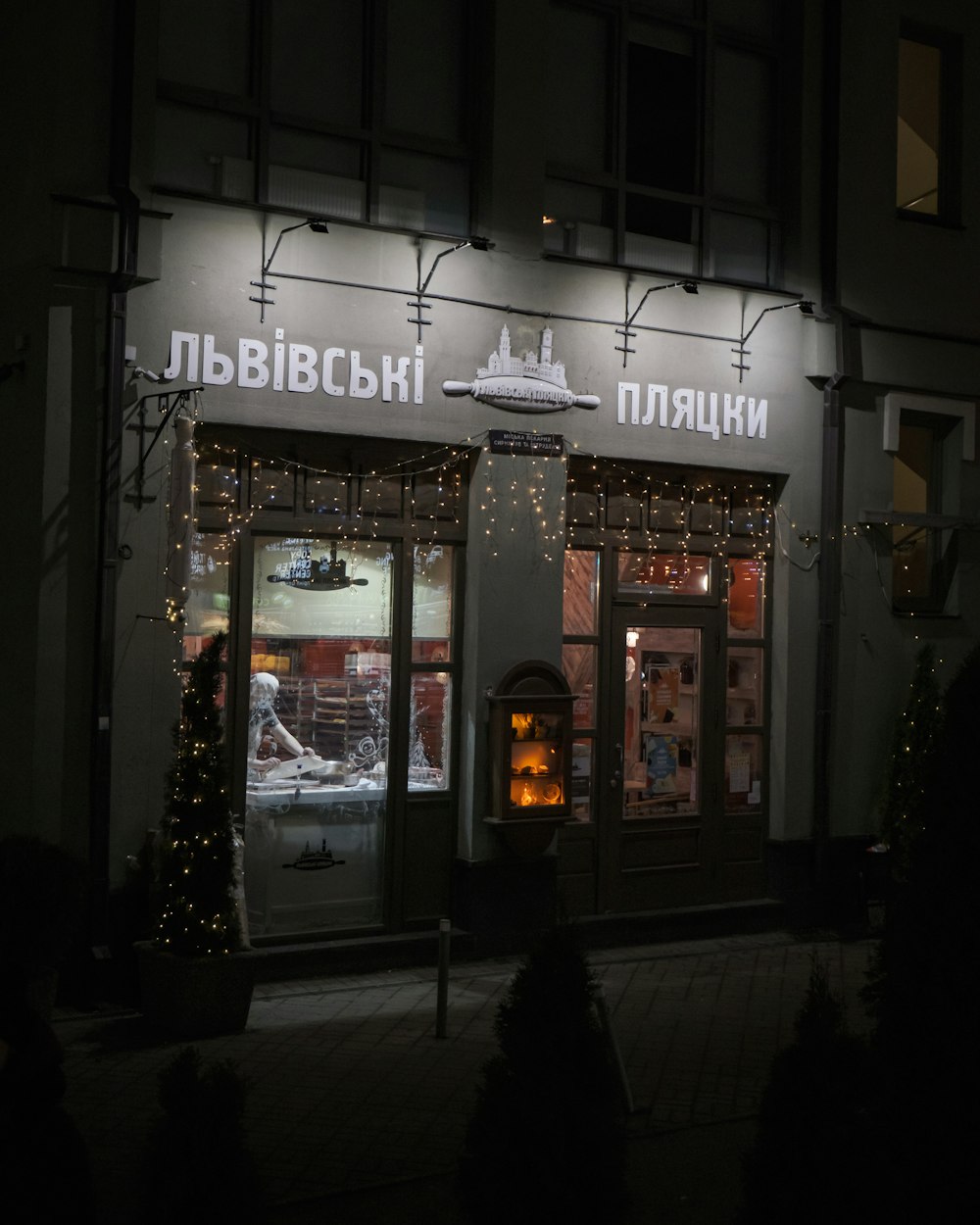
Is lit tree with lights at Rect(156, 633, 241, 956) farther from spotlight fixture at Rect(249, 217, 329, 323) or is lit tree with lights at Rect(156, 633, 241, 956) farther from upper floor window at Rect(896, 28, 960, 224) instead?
upper floor window at Rect(896, 28, 960, 224)

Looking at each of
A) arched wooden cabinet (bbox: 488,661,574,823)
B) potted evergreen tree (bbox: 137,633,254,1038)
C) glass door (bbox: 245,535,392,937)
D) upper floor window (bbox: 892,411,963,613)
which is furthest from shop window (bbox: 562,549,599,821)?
potted evergreen tree (bbox: 137,633,254,1038)

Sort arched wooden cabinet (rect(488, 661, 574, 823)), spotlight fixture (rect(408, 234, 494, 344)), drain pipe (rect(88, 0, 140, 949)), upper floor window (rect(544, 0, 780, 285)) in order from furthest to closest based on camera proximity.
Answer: upper floor window (rect(544, 0, 780, 285)), arched wooden cabinet (rect(488, 661, 574, 823)), spotlight fixture (rect(408, 234, 494, 344)), drain pipe (rect(88, 0, 140, 949))

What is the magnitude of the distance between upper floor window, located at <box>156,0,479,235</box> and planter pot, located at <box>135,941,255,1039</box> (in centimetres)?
521

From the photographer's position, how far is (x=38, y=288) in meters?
9.77

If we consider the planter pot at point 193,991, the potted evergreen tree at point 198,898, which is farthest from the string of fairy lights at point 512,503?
the planter pot at point 193,991

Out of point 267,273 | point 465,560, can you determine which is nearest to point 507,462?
point 465,560

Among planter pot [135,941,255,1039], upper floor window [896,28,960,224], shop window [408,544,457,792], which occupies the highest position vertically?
upper floor window [896,28,960,224]

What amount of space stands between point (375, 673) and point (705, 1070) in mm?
4043

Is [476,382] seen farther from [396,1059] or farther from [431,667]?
[396,1059]

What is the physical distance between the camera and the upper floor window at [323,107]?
10445 millimetres

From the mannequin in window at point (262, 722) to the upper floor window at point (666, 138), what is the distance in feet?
14.0

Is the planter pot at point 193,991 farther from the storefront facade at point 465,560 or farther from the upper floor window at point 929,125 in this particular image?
the upper floor window at point 929,125

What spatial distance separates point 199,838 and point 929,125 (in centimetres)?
987

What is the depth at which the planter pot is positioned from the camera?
351 inches
